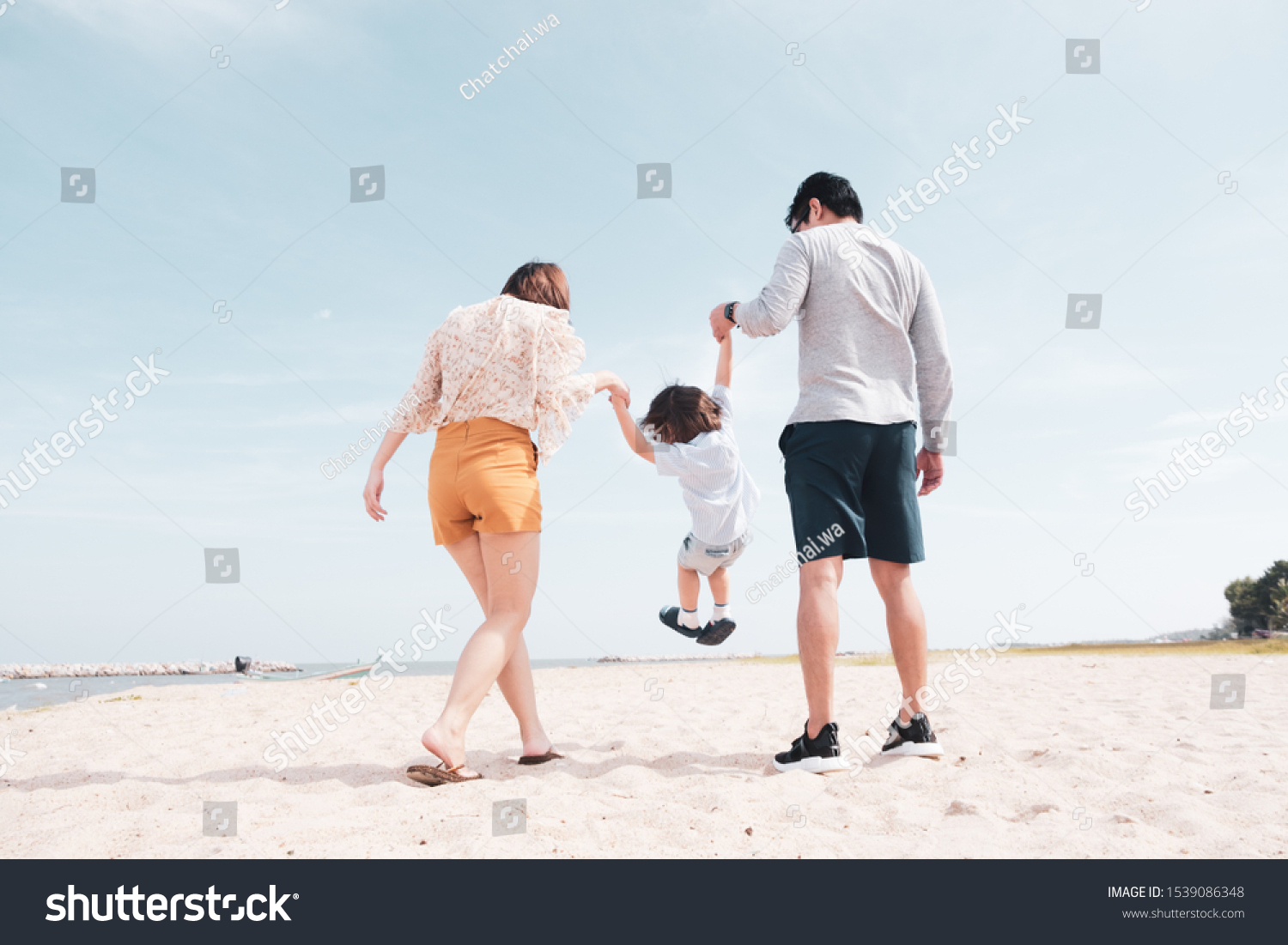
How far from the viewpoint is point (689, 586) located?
4.62m

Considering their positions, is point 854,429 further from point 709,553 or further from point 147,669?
point 147,669

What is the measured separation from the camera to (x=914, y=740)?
2986 mm

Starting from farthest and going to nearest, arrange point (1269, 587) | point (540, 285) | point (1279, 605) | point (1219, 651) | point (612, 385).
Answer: point (1269, 587), point (1279, 605), point (1219, 651), point (612, 385), point (540, 285)

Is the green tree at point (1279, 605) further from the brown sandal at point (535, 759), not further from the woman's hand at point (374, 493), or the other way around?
the woman's hand at point (374, 493)

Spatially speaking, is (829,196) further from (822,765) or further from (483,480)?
(822,765)

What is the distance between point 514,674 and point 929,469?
2.02 m

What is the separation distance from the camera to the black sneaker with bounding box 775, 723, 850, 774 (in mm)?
2715

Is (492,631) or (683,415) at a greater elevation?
(683,415)

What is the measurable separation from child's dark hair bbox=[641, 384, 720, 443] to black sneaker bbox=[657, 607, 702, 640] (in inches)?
45.3

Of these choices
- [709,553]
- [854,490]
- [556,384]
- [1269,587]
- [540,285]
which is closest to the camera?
[854,490]

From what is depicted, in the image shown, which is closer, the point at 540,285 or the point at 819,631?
the point at 819,631

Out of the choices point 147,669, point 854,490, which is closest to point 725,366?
point 854,490

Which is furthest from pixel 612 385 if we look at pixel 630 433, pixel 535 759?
pixel 535 759
